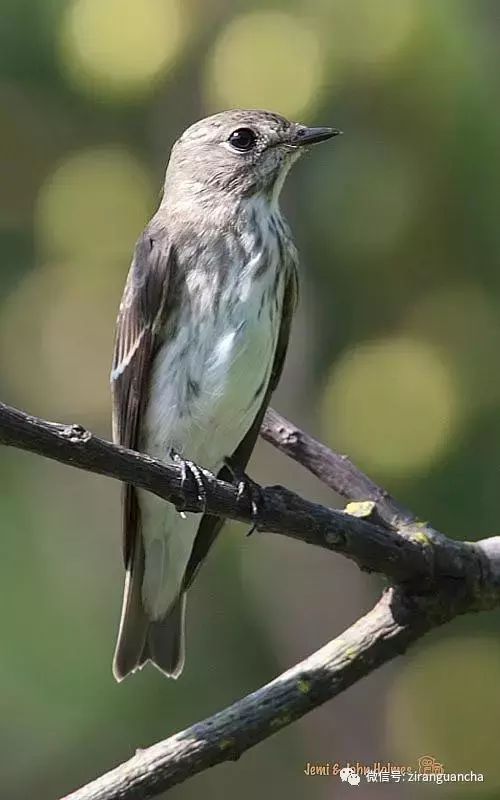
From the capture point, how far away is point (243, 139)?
152 cm

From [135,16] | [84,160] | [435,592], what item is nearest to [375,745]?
[435,592]

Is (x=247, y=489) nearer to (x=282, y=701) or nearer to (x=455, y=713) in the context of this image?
(x=282, y=701)

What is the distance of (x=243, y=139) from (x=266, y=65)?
0.33 feet

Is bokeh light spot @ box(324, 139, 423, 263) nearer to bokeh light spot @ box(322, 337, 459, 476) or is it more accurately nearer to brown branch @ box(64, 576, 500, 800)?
bokeh light spot @ box(322, 337, 459, 476)

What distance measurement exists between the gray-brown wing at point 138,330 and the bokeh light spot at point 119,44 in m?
0.23

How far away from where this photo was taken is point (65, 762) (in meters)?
1.49

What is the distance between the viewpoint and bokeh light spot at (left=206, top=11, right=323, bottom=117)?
1536 millimetres

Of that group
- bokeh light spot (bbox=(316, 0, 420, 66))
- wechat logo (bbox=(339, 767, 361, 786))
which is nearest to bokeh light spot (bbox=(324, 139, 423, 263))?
bokeh light spot (bbox=(316, 0, 420, 66))

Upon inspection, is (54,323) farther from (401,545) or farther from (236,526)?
(401,545)

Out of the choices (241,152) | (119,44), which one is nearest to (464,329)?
(241,152)

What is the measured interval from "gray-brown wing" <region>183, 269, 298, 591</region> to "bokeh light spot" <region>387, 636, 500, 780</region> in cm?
31

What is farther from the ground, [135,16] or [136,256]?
[135,16]

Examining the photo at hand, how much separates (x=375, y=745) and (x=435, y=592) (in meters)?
0.33

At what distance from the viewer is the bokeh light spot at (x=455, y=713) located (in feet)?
4.57
